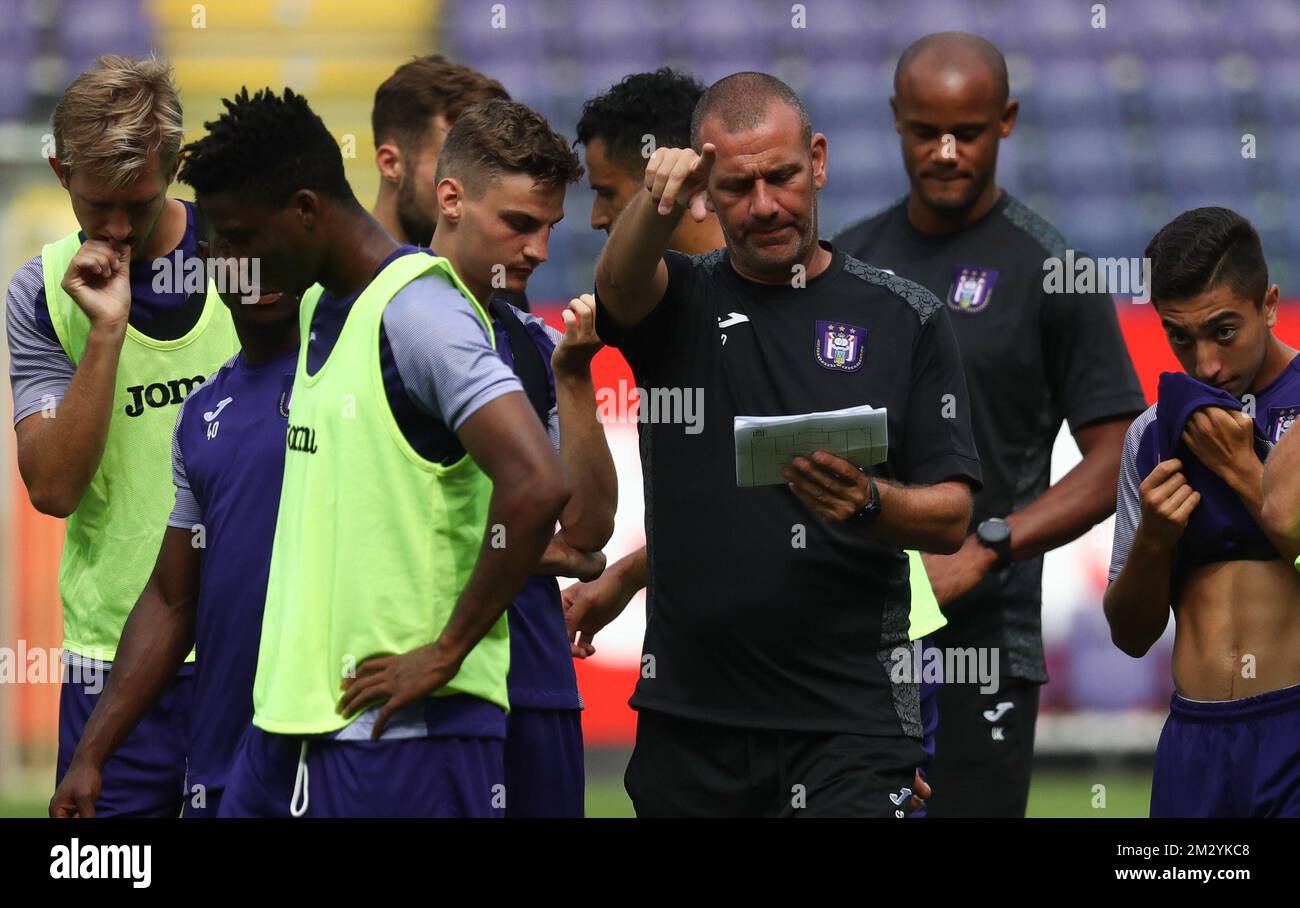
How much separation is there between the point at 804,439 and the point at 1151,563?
3.15 feet

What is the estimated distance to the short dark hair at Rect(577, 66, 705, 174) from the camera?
15.8ft

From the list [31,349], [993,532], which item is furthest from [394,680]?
[993,532]

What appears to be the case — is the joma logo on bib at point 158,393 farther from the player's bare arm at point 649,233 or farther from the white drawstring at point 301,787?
the white drawstring at point 301,787

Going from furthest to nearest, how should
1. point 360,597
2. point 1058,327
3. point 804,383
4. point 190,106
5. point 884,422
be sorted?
point 190,106
point 1058,327
point 804,383
point 884,422
point 360,597

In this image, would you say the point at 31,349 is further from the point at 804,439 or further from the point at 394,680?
the point at 804,439

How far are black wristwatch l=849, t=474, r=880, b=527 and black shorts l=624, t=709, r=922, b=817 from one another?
1.51 ft

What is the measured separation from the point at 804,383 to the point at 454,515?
88 centimetres

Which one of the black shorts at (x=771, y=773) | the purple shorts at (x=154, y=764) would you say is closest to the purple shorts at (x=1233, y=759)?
the black shorts at (x=771, y=773)

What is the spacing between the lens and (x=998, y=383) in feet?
17.0

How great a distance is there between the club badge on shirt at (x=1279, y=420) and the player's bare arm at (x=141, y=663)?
7.59ft

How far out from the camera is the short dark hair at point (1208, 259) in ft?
13.1
